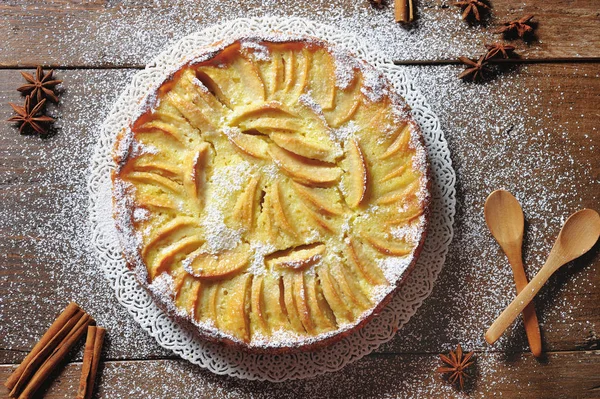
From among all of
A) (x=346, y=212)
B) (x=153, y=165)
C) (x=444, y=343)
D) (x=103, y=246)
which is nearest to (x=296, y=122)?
(x=346, y=212)

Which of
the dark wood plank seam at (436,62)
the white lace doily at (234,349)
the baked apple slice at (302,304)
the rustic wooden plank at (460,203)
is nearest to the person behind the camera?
the baked apple slice at (302,304)

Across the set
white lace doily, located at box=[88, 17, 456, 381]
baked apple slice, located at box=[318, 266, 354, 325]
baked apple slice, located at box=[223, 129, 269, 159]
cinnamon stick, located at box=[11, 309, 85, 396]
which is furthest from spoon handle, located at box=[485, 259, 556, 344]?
cinnamon stick, located at box=[11, 309, 85, 396]

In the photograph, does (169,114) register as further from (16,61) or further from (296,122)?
(16,61)

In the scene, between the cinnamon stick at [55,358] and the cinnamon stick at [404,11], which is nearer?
the cinnamon stick at [55,358]

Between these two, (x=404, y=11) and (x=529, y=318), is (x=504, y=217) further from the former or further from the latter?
(x=404, y=11)

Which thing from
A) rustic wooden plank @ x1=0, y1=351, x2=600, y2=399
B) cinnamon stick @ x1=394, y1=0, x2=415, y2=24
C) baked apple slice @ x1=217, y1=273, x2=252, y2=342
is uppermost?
cinnamon stick @ x1=394, y1=0, x2=415, y2=24

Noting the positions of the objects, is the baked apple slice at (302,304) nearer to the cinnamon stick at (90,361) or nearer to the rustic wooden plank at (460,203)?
Result: the rustic wooden plank at (460,203)

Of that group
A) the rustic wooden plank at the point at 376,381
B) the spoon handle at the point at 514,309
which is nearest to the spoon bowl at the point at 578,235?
the spoon handle at the point at 514,309

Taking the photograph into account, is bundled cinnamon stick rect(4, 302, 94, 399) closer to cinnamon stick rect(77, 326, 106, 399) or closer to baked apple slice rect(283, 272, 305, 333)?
cinnamon stick rect(77, 326, 106, 399)
